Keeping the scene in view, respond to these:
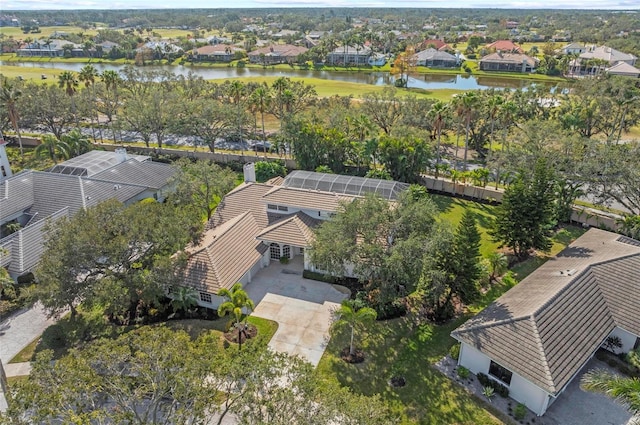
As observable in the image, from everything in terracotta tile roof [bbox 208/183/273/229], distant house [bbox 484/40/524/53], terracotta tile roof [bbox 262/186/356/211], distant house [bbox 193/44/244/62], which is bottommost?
terracotta tile roof [bbox 208/183/273/229]

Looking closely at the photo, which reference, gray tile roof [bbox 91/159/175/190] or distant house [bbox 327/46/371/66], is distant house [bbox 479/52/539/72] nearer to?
distant house [bbox 327/46/371/66]

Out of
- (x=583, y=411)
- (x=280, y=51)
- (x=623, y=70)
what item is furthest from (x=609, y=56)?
(x=583, y=411)

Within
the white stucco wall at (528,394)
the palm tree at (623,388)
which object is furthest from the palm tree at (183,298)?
the palm tree at (623,388)

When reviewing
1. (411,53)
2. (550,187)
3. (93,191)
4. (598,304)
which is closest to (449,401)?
(598,304)

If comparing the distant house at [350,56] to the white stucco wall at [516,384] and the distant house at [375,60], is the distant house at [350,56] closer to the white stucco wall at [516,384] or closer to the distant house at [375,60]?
the distant house at [375,60]

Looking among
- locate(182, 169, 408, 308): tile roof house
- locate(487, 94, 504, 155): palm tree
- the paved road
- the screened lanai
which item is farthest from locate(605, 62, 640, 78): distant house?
the paved road

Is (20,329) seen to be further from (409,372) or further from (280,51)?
(280,51)
